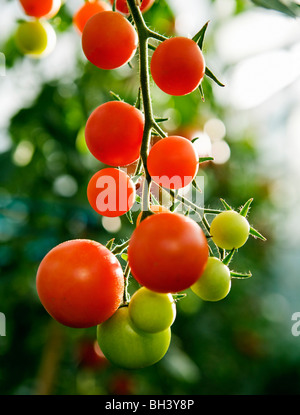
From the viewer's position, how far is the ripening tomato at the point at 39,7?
737mm

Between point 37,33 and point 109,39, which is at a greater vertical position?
point 109,39

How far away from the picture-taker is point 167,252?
382mm

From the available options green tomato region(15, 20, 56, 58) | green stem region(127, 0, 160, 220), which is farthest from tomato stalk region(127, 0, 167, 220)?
green tomato region(15, 20, 56, 58)

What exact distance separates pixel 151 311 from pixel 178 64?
0.89 feet

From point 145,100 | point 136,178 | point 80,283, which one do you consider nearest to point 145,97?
point 145,100

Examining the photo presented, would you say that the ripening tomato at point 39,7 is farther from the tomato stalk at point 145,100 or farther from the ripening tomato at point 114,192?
the ripening tomato at point 114,192

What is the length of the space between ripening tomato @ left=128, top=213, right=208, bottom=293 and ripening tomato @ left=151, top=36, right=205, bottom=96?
17 centimetres

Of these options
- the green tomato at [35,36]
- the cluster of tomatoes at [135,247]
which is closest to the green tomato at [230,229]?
the cluster of tomatoes at [135,247]

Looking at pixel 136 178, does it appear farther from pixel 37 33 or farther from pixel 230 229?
pixel 37 33

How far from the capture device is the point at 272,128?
2592 millimetres

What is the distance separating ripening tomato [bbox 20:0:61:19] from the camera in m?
0.74

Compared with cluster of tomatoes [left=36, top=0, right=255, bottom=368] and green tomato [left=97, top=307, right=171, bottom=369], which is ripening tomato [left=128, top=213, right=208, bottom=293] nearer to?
cluster of tomatoes [left=36, top=0, right=255, bottom=368]

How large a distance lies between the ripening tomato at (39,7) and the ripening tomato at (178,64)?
0.39m

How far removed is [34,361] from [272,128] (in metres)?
1.93
